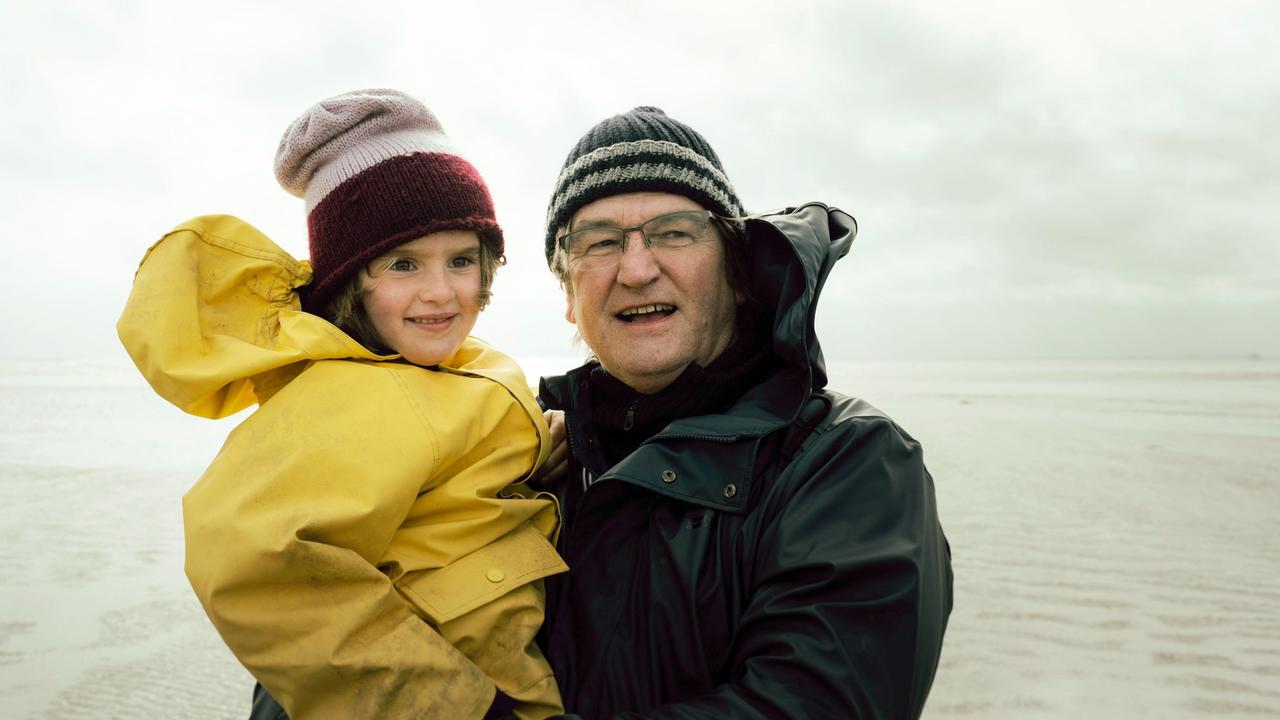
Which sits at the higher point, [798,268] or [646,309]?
[798,268]

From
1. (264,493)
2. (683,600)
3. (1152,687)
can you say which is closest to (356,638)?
(264,493)

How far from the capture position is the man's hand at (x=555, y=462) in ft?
8.23

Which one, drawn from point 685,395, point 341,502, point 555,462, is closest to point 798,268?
point 685,395

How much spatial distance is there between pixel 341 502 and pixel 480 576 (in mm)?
421

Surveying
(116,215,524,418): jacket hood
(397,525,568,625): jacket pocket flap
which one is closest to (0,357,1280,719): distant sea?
(116,215,524,418): jacket hood

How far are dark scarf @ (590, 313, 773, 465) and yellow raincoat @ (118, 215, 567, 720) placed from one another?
28 centimetres

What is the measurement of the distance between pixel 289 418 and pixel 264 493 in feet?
0.71

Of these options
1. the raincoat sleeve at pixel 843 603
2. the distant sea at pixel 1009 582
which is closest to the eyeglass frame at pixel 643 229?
the raincoat sleeve at pixel 843 603

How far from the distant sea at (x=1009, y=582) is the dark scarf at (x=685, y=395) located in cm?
344

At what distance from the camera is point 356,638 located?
170cm

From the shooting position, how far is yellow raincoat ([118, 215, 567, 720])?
1.68 metres

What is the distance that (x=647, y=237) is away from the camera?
2.51 meters

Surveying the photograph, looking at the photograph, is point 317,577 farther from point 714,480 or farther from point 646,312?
point 646,312

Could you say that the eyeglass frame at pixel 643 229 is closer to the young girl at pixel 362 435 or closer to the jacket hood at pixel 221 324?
the young girl at pixel 362 435
